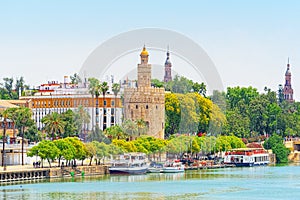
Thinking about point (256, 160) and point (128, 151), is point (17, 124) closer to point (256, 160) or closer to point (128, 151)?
point (128, 151)

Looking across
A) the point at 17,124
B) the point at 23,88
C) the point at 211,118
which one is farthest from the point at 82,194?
the point at 23,88

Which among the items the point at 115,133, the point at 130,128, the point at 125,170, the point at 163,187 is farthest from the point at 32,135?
A: the point at 163,187

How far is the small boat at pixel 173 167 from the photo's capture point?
107 metres

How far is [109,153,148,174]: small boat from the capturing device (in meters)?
100

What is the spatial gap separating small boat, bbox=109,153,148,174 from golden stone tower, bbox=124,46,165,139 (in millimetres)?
27656

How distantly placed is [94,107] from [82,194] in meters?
58.0

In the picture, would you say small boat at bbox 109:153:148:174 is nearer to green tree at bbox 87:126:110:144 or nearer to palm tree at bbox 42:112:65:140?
palm tree at bbox 42:112:65:140

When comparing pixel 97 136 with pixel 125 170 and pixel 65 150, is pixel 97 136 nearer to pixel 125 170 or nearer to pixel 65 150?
pixel 125 170

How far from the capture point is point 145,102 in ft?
435

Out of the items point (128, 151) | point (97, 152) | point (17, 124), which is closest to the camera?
point (97, 152)

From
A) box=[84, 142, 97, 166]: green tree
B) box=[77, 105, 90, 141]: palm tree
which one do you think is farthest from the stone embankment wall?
box=[77, 105, 90, 141]: palm tree

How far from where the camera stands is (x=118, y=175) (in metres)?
99.5

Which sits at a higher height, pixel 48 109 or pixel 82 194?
pixel 48 109

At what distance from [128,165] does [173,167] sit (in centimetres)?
808
